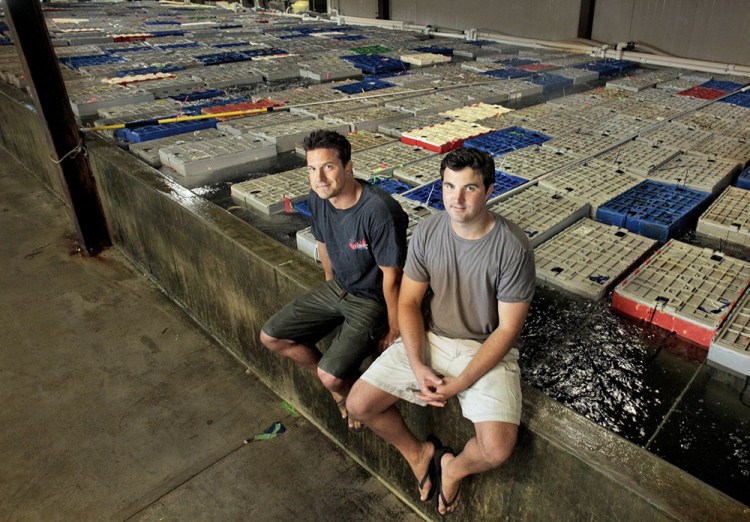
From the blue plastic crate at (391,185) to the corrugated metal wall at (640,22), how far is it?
9336 mm

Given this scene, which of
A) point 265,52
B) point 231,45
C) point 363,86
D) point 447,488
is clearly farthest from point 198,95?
point 447,488

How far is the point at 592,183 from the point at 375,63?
7080 mm

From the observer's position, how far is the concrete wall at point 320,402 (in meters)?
2.28

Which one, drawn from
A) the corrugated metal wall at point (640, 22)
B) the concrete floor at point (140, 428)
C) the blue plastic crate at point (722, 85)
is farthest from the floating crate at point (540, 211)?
the corrugated metal wall at point (640, 22)

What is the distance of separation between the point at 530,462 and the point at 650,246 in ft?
7.33

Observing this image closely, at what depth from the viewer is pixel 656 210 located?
15.0 feet

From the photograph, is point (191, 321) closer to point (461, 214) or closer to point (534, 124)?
point (461, 214)

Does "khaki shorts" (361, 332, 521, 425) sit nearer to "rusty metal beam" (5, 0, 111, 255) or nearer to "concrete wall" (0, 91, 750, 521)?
→ "concrete wall" (0, 91, 750, 521)

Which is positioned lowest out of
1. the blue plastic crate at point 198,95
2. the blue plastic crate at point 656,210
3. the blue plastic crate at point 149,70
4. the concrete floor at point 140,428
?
the concrete floor at point 140,428

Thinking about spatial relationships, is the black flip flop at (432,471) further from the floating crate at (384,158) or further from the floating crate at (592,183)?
the floating crate at (384,158)

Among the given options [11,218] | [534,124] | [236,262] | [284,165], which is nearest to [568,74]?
[534,124]

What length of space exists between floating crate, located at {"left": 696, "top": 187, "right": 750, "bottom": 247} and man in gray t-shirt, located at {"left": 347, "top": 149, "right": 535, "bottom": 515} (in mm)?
2619

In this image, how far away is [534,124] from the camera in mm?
7000

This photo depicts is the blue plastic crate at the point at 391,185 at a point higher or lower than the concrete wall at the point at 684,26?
lower
